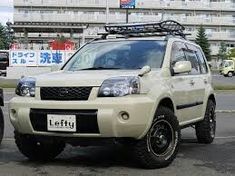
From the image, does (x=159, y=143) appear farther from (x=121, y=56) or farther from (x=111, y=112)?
(x=121, y=56)

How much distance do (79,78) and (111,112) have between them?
0.62 m

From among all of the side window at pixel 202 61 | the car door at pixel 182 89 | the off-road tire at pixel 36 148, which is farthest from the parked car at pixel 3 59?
the off-road tire at pixel 36 148

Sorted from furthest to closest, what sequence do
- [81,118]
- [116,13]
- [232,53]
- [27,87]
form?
1. [116,13]
2. [232,53]
3. [27,87]
4. [81,118]

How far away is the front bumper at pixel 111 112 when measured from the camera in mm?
6395

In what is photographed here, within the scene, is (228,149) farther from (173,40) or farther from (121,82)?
(121,82)

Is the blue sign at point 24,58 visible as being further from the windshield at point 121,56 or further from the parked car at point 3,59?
the windshield at point 121,56

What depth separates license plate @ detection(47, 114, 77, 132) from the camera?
653cm

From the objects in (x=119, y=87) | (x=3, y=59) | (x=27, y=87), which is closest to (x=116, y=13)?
(x=3, y=59)

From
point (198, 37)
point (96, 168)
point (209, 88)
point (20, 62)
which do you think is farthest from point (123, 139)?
point (198, 37)

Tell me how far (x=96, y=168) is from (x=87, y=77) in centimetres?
113

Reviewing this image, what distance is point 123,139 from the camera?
665 cm

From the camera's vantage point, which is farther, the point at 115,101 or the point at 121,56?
the point at 121,56

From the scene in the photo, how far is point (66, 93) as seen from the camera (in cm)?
662

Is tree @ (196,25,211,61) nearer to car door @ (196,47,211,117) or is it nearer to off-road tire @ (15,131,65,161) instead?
car door @ (196,47,211,117)
